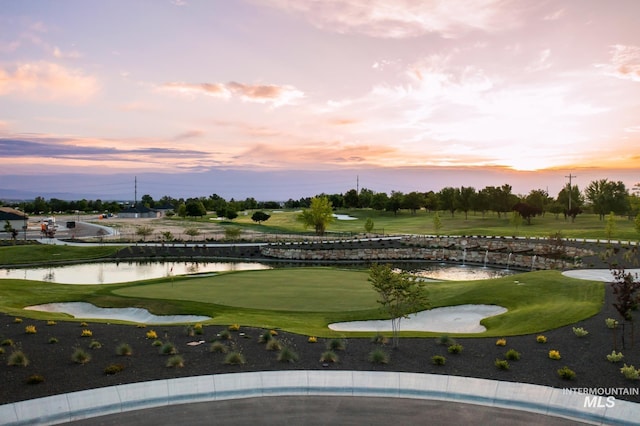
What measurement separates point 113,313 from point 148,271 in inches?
932

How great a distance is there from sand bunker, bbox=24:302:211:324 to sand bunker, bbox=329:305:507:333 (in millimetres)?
7775

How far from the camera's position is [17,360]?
1497 cm

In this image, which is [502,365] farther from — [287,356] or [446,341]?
[287,356]

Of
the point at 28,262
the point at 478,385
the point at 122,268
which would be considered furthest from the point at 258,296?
the point at 28,262

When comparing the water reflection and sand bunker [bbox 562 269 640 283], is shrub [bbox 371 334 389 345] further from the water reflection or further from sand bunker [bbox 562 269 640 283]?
the water reflection

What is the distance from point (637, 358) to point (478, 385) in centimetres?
624

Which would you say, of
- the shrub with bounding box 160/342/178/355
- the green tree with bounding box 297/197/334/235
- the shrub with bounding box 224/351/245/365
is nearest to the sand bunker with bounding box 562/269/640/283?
the shrub with bounding box 224/351/245/365

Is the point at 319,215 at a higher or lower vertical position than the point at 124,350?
higher

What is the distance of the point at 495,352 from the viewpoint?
1634 centimetres

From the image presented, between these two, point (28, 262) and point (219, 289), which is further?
point (28, 262)

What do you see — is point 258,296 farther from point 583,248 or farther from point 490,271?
point 583,248

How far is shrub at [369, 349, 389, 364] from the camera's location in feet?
50.2

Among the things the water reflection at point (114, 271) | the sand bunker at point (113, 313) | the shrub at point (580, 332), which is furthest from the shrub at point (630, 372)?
the water reflection at point (114, 271)

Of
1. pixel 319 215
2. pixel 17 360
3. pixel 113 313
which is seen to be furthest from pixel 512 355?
pixel 319 215
